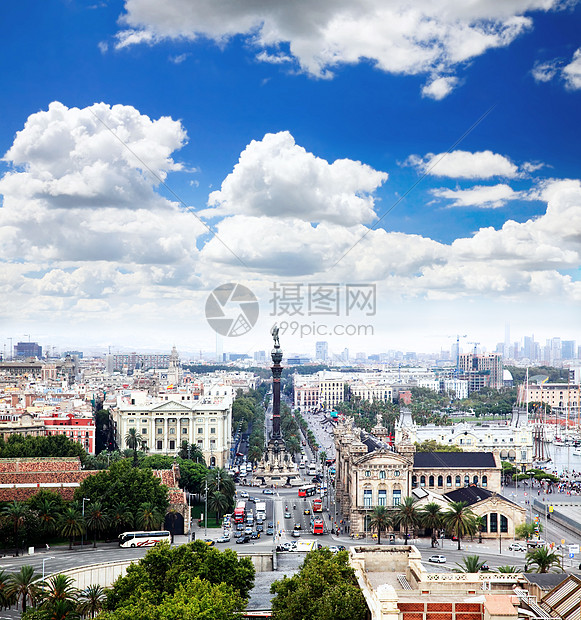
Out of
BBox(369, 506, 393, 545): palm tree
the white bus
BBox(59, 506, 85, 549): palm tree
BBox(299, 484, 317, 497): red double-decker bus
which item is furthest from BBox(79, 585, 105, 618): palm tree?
BBox(299, 484, 317, 497): red double-decker bus

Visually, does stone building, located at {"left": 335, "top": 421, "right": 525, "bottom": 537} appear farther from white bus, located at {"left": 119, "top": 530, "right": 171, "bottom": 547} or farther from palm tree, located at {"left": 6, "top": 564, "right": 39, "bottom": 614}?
palm tree, located at {"left": 6, "top": 564, "right": 39, "bottom": 614}

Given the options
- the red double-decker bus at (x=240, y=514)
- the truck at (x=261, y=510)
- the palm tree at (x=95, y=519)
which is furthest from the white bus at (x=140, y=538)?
the truck at (x=261, y=510)

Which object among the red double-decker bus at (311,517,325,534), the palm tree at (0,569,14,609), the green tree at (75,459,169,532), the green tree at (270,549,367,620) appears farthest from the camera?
the red double-decker bus at (311,517,325,534)

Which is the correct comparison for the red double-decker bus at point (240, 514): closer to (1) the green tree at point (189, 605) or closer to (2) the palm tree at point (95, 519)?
(2) the palm tree at point (95, 519)

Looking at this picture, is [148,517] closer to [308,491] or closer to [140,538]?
[140,538]

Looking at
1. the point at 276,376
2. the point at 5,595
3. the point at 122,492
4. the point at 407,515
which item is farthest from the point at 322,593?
the point at 276,376

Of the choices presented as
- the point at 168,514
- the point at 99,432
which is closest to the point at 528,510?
the point at 168,514
